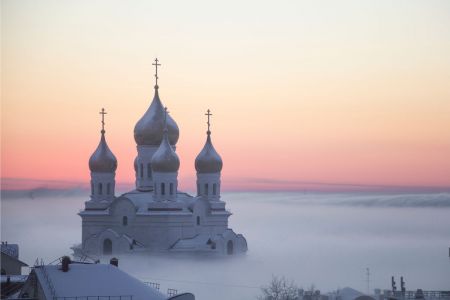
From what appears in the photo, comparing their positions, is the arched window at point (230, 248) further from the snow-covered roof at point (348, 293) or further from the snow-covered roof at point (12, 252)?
the snow-covered roof at point (348, 293)

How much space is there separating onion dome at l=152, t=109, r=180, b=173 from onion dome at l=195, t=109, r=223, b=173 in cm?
264

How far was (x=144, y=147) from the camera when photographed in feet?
194

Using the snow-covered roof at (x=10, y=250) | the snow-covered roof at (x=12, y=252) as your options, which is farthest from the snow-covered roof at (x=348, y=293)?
the snow-covered roof at (x=10, y=250)

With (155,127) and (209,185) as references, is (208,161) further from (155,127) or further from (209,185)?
(155,127)

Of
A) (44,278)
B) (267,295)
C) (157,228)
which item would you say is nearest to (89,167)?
(157,228)

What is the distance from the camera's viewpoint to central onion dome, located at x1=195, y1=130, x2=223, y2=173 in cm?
5925

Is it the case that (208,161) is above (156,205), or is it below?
above

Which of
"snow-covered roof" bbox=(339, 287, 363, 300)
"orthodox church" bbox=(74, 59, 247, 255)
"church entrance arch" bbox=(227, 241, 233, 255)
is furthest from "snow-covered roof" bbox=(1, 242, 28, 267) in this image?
"church entrance arch" bbox=(227, 241, 233, 255)

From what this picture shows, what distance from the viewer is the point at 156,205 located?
186 ft

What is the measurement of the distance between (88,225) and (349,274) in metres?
14.1

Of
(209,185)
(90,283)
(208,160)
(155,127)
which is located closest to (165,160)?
(155,127)

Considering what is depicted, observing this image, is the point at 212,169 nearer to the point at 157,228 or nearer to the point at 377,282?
the point at 157,228

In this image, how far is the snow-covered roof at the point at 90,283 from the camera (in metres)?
31.4

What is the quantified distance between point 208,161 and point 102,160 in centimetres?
480
